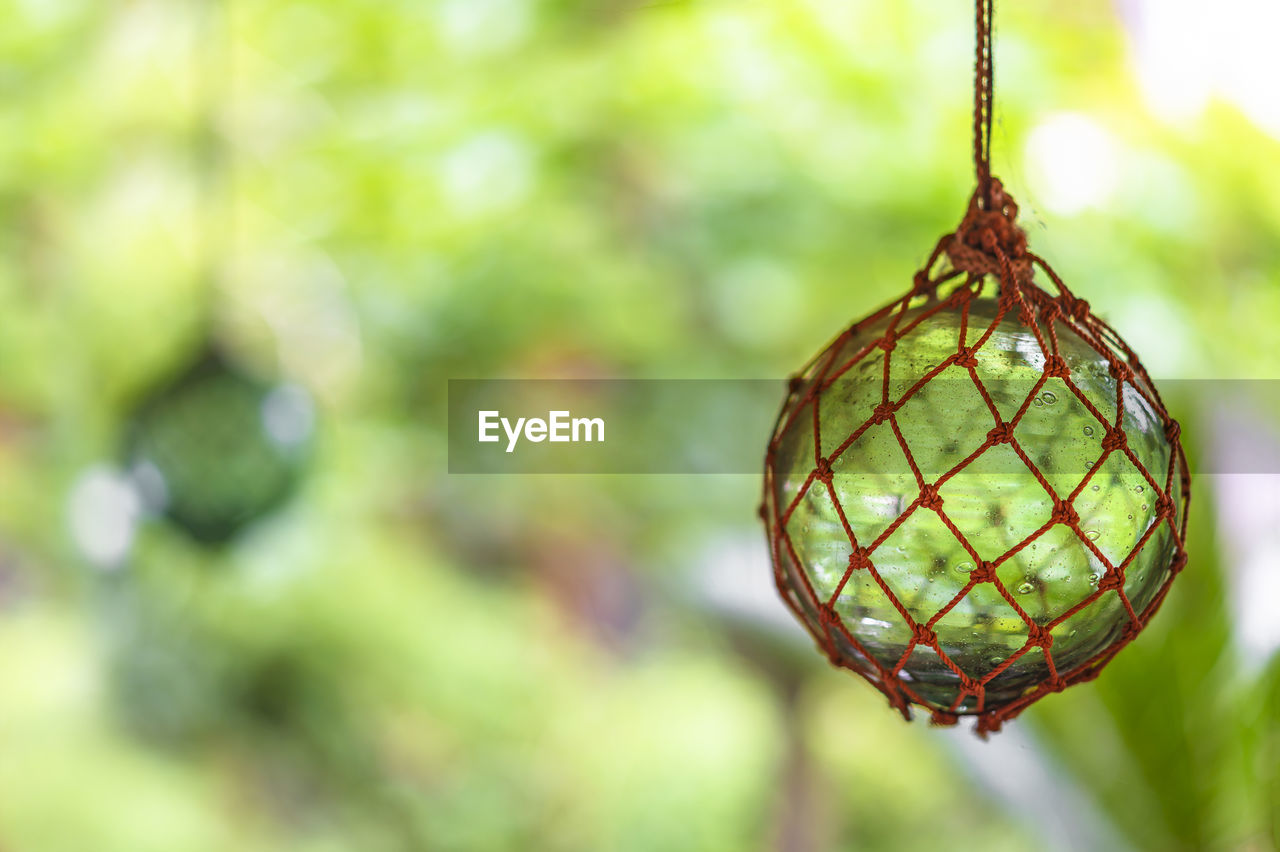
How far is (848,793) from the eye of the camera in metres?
1.65

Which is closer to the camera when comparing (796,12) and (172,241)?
(796,12)

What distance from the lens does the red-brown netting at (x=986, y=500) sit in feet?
1.28

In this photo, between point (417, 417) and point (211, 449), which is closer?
point (211, 449)

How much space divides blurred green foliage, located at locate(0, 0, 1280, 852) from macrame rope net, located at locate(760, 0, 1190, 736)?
1.03 m

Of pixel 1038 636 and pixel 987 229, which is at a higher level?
pixel 987 229

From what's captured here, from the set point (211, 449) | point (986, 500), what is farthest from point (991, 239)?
point (211, 449)

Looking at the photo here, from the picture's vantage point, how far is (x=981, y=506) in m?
0.39

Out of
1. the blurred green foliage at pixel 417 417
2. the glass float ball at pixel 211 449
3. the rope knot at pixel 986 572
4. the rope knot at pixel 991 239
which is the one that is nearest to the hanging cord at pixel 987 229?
the rope knot at pixel 991 239

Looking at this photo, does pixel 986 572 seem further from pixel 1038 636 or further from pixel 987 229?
pixel 987 229

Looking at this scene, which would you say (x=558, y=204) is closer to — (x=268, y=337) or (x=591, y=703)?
(x=268, y=337)

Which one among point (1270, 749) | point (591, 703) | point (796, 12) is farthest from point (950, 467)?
point (591, 703)

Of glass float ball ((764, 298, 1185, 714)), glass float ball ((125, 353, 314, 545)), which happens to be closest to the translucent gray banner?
glass float ball ((764, 298, 1185, 714))

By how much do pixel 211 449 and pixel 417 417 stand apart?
794 mm

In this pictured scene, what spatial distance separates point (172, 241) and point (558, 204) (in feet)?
2.06
